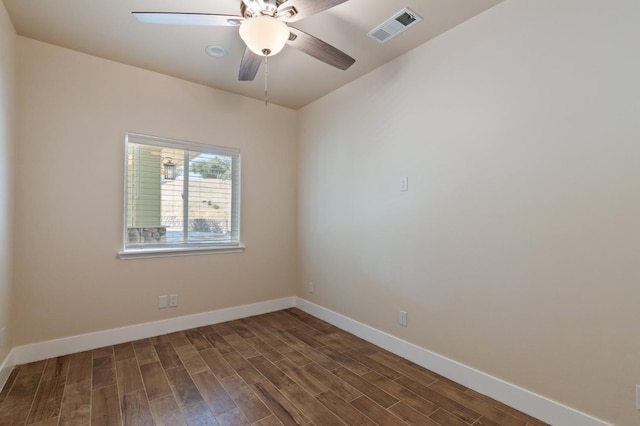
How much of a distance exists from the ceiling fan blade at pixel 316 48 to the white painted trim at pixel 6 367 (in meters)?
3.09

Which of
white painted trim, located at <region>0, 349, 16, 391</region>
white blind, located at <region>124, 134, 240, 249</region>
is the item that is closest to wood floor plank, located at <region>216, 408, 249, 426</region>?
white painted trim, located at <region>0, 349, 16, 391</region>

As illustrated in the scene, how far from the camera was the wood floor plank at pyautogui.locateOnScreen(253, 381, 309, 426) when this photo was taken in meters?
1.84

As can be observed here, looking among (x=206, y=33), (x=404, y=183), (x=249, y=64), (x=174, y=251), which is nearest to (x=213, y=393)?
(x=174, y=251)

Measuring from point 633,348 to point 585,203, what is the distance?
2.59 ft

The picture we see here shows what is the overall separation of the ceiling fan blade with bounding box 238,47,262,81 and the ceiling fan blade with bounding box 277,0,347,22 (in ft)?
1.17

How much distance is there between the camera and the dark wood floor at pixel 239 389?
186cm

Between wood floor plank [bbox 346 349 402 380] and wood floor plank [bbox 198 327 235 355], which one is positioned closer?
wood floor plank [bbox 346 349 402 380]

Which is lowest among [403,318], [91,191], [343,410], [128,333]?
[343,410]

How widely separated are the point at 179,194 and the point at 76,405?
1994 mm

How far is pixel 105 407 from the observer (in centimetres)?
195

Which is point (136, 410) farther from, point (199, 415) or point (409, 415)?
point (409, 415)

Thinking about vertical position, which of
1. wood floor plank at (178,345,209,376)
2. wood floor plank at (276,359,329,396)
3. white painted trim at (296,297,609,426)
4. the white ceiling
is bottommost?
wood floor plank at (276,359,329,396)

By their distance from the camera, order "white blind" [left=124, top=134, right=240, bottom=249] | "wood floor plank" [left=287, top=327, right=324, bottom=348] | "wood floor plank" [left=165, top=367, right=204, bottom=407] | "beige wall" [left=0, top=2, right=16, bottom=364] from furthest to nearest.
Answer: "white blind" [left=124, top=134, right=240, bottom=249] → "wood floor plank" [left=287, top=327, right=324, bottom=348] → "beige wall" [left=0, top=2, right=16, bottom=364] → "wood floor plank" [left=165, top=367, right=204, bottom=407]

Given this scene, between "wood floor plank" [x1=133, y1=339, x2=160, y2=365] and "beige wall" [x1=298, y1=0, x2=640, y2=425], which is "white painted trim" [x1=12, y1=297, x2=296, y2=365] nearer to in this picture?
"wood floor plank" [x1=133, y1=339, x2=160, y2=365]
